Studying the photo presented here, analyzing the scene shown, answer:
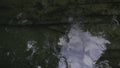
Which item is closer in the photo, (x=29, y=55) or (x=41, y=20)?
(x=29, y=55)

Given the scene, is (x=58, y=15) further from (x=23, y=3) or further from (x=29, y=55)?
(x=29, y=55)

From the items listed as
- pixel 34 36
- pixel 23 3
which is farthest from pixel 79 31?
pixel 23 3

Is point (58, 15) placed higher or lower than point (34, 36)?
higher

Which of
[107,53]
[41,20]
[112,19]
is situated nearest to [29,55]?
[41,20]

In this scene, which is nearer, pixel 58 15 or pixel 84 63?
pixel 84 63

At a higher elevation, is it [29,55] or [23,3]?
[23,3]

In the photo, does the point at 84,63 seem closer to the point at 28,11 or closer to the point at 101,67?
the point at 101,67
